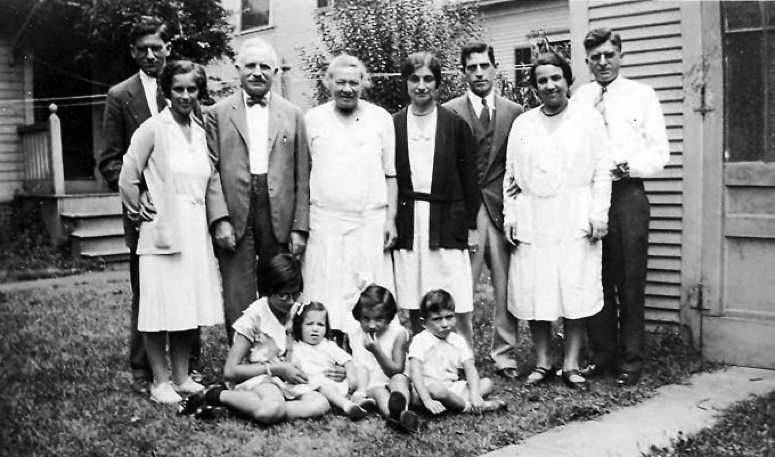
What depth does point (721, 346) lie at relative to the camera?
5488mm

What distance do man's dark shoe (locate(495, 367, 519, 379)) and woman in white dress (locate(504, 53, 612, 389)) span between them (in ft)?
0.61

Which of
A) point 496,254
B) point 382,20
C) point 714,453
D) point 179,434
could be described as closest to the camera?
point 714,453

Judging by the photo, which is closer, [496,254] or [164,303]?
[164,303]

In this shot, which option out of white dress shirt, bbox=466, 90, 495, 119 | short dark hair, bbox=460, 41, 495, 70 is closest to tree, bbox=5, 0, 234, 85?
short dark hair, bbox=460, 41, 495, 70

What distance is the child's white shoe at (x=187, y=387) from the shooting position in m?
4.84

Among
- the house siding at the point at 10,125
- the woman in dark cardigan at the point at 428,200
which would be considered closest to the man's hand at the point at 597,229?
the woman in dark cardigan at the point at 428,200

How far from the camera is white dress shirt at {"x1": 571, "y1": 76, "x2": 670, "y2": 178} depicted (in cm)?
491

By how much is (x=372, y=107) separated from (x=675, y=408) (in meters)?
2.36

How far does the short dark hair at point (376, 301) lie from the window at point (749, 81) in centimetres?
247

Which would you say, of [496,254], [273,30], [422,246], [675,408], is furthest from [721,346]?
[273,30]

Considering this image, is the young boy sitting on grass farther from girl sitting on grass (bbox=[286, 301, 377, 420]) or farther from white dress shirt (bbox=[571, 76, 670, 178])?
white dress shirt (bbox=[571, 76, 670, 178])

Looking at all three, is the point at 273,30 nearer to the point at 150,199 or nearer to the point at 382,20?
the point at 382,20

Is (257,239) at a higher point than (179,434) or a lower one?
higher

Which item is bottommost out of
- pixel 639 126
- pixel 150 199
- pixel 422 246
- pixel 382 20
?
pixel 422 246
